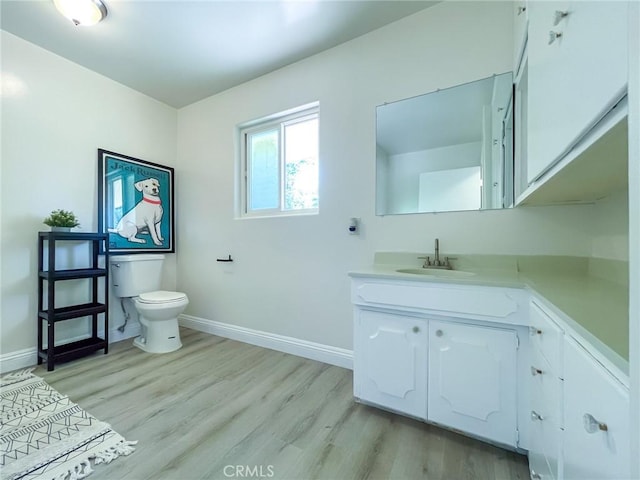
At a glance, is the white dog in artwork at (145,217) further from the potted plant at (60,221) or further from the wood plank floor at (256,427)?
the wood plank floor at (256,427)

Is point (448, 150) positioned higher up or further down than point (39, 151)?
further down

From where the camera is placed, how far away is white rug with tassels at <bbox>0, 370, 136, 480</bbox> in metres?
1.14

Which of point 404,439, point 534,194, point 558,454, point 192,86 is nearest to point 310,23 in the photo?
point 192,86

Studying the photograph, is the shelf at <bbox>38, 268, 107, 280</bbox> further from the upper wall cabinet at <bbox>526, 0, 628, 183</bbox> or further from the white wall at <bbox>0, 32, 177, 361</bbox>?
the upper wall cabinet at <bbox>526, 0, 628, 183</bbox>

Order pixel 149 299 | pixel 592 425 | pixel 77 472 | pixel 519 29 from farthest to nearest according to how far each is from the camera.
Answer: pixel 149 299, pixel 519 29, pixel 77 472, pixel 592 425

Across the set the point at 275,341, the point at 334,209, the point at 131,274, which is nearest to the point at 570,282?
the point at 334,209

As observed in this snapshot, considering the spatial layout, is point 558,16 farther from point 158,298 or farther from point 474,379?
point 158,298

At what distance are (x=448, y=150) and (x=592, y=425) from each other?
1.60 metres

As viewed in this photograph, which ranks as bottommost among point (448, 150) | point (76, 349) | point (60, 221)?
point (76, 349)

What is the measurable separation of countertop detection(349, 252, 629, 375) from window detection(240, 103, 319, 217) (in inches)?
37.4

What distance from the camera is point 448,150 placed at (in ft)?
5.79

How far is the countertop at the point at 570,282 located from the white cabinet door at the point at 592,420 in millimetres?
57

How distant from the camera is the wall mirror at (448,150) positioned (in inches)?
63.9

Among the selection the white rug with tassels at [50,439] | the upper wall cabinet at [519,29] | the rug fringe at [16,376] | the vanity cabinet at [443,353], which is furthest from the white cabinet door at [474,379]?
the rug fringe at [16,376]
